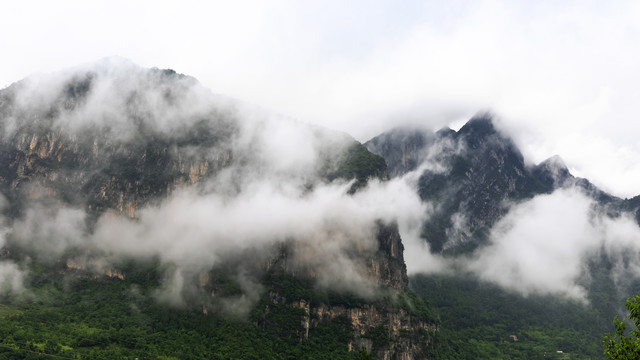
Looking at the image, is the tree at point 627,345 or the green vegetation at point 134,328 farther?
the green vegetation at point 134,328

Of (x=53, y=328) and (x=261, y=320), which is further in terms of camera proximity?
(x=261, y=320)

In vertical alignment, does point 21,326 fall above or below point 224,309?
below

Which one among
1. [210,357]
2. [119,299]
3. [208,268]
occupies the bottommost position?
[210,357]

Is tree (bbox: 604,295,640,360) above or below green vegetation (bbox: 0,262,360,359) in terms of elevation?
above

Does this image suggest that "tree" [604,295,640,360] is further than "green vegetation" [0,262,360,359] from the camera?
No

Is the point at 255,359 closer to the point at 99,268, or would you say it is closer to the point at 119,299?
the point at 119,299

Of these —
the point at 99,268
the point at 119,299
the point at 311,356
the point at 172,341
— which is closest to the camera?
the point at 172,341

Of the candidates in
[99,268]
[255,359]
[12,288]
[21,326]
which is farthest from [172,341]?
[12,288]

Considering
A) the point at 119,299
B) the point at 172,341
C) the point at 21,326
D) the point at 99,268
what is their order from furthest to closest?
the point at 99,268
the point at 119,299
the point at 172,341
the point at 21,326

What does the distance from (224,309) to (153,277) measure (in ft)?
113

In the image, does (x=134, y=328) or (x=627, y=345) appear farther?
(x=134, y=328)

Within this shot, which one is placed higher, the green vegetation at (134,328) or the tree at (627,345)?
the tree at (627,345)

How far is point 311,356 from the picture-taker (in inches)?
6865

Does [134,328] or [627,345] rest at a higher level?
[627,345]
